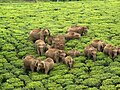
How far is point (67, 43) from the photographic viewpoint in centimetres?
1709

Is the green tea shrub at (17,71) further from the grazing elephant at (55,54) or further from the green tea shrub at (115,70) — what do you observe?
the green tea shrub at (115,70)

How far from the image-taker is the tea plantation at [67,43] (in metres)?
13.2

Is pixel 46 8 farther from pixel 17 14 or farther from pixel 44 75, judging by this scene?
pixel 44 75

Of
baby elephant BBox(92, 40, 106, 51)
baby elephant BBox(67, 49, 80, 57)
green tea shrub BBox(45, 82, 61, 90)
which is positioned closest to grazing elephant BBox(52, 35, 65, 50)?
baby elephant BBox(67, 49, 80, 57)

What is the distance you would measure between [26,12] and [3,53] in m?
8.86

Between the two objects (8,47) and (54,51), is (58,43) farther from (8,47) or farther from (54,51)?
(8,47)

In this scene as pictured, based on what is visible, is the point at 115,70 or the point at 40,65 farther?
the point at 115,70

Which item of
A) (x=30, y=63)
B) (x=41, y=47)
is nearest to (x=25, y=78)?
(x=30, y=63)

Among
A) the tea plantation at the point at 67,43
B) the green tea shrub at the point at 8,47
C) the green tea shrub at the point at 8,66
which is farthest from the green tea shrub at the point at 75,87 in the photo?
the green tea shrub at the point at 8,47

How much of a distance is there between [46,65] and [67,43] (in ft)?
11.9

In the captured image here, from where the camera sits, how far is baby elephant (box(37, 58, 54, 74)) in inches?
538

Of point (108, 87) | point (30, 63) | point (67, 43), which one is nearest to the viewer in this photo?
point (108, 87)

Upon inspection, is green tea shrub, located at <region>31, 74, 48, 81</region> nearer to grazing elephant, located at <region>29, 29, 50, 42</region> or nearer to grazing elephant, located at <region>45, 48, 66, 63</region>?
grazing elephant, located at <region>45, 48, 66, 63</region>

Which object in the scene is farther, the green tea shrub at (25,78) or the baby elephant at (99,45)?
the baby elephant at (99,45)
